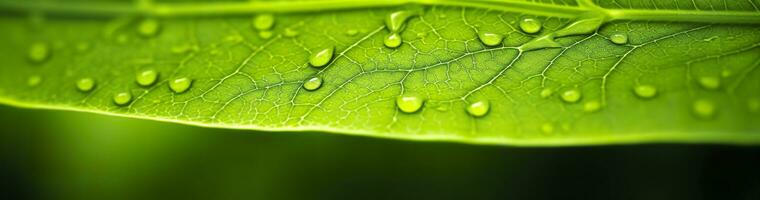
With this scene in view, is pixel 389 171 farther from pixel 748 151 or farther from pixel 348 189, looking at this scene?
pixel 748 151

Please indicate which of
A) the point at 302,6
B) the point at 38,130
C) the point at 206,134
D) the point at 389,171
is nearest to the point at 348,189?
the point at 389,171

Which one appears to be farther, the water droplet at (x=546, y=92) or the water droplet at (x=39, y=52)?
the water droplet at (x=39, y=52)

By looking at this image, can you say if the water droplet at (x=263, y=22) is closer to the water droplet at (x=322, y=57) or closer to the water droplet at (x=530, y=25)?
the water droplet at (x=322, y=57)

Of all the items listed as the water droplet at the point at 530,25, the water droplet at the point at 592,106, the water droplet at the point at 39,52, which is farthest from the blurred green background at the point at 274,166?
the water droplet at the point at 592,106

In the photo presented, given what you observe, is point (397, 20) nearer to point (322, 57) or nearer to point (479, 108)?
point (322, 57)

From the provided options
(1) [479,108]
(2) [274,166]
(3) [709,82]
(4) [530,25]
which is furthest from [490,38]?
(2) [274,166]

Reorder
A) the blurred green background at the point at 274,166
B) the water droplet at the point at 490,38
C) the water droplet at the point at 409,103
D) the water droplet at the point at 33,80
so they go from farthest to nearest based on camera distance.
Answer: the blurred green background at the point at 274,166, the water droplet at the point at 33,80, the water droplet at the point at 490,38, the water droplet at the point at 409,103
